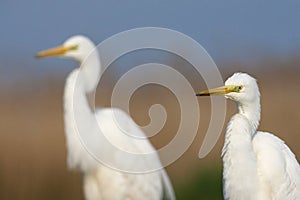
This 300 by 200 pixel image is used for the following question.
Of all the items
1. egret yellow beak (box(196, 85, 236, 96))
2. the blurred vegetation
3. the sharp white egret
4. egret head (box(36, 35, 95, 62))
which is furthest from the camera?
the blurred vegetation

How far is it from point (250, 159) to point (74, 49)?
256 centimetres

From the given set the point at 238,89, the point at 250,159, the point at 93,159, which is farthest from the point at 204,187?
the point at 238,89

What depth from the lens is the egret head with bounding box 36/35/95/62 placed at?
6496 mm

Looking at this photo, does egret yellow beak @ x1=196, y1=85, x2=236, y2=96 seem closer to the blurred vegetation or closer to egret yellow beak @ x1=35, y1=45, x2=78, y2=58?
egret yellow beak @ x1=35, y1=45, x2=78, y2=58

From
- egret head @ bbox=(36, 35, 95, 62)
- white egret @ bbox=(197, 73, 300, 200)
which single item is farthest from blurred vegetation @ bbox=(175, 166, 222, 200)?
white egret @ bbox=(197, 73, 300, 200)

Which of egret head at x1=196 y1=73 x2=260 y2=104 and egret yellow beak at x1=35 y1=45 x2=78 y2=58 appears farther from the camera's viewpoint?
egret yellow beak at x1=35 y1=45 x2=78 y2=58

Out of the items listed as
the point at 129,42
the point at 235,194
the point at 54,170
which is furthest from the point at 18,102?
the point at 235,194

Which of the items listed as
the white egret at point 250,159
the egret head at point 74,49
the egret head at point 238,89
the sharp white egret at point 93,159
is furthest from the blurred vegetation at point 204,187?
the egret head at point 238,89

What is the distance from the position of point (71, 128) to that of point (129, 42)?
86 centimetres

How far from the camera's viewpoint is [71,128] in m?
6.19

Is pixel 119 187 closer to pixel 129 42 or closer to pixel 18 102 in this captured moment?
pixel 129 42

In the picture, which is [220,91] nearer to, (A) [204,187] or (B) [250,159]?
(B) [250,159]

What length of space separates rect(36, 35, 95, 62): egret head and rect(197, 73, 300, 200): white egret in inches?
91.3

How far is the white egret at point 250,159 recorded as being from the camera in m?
4.29
